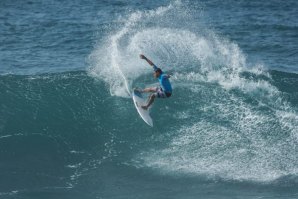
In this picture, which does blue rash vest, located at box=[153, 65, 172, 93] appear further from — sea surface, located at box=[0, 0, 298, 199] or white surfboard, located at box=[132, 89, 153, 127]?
sea surface, located at box=[0, 0, 298, 199]

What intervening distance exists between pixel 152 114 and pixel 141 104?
1.84m

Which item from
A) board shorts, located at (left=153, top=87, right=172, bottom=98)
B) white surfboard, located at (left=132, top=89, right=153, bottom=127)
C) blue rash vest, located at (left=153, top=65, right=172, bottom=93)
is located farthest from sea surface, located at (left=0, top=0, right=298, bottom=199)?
blue rash vest, located at (left=153, top=65, right=172, bottom=93)

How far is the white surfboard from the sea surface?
1037mm

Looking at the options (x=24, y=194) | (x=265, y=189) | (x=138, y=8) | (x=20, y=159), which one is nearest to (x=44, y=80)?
(x=20, y=159)

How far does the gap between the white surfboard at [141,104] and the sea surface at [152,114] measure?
104 centimetres

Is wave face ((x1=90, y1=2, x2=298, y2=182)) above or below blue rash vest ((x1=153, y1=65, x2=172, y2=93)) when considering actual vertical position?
below

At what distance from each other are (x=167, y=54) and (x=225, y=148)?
905cm

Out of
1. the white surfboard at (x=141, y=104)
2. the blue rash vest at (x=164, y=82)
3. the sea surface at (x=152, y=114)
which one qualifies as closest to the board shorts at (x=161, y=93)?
the blue rash vest at (x=164, y=82)

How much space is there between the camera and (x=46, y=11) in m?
41.1

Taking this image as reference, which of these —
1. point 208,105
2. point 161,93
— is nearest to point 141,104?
point 161,93

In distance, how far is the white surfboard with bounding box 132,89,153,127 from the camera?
918 inches

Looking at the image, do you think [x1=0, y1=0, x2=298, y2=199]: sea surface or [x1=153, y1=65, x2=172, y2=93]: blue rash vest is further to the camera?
[x1=0, y1=0, x2=298, y2=199]: sea surface

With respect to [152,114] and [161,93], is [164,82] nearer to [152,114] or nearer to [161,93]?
[161,93]

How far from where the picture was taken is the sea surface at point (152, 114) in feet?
70.4
